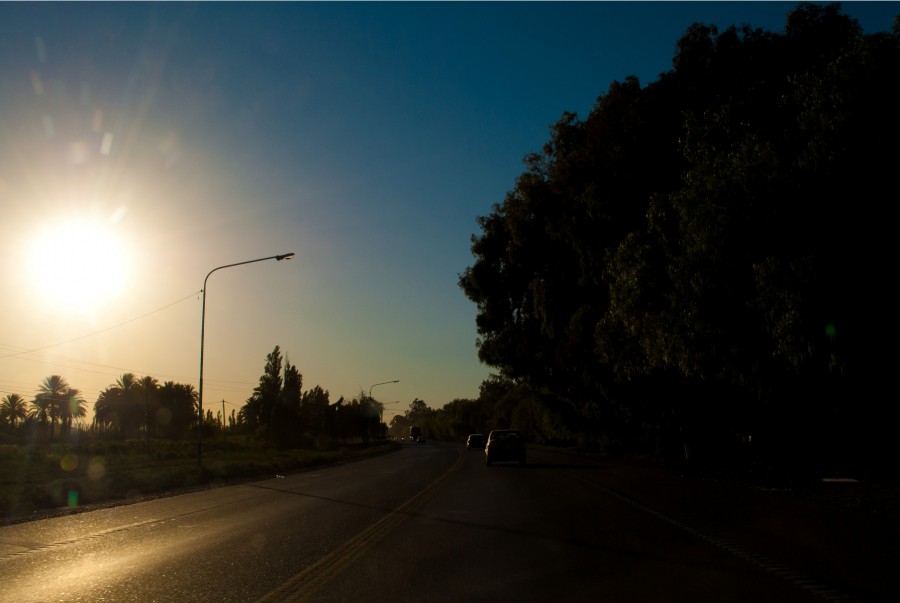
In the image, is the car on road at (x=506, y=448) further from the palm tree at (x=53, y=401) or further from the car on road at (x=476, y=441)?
the palm tree at (x=53, y=401)

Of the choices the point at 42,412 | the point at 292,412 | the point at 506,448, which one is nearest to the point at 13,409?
the point at 42,412

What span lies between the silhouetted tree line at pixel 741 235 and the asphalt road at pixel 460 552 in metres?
3.45

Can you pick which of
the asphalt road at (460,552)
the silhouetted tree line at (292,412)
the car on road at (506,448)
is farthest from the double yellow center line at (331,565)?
the silhouetted tree line at (292,412)

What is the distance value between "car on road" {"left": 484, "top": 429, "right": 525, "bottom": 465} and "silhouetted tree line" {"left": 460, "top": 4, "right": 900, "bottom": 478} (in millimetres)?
4698

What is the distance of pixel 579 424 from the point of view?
161 feet

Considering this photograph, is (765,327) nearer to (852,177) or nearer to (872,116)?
(852,177)

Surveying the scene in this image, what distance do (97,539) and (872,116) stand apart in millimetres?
15099

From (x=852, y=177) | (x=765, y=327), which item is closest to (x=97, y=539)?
(x=765, y=327)

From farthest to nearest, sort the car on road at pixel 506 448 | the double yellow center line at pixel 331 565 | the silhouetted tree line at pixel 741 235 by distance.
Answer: the car on road at pixel 506 448
the silhouetted tree line at pixel 741 235
the double yellow center line at pixel 331 565

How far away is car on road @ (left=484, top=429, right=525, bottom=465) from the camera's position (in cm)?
3784

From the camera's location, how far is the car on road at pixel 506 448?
37844 millimetres

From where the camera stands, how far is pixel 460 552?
11.0m

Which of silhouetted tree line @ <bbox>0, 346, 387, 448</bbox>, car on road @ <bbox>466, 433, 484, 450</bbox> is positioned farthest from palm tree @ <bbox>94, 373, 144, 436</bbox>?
car on road @ <bbox>466, 433, 484, 450</bbox>

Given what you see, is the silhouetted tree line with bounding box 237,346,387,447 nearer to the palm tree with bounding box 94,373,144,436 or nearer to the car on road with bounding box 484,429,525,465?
the palm tree with bounding box 94,373,144,436
